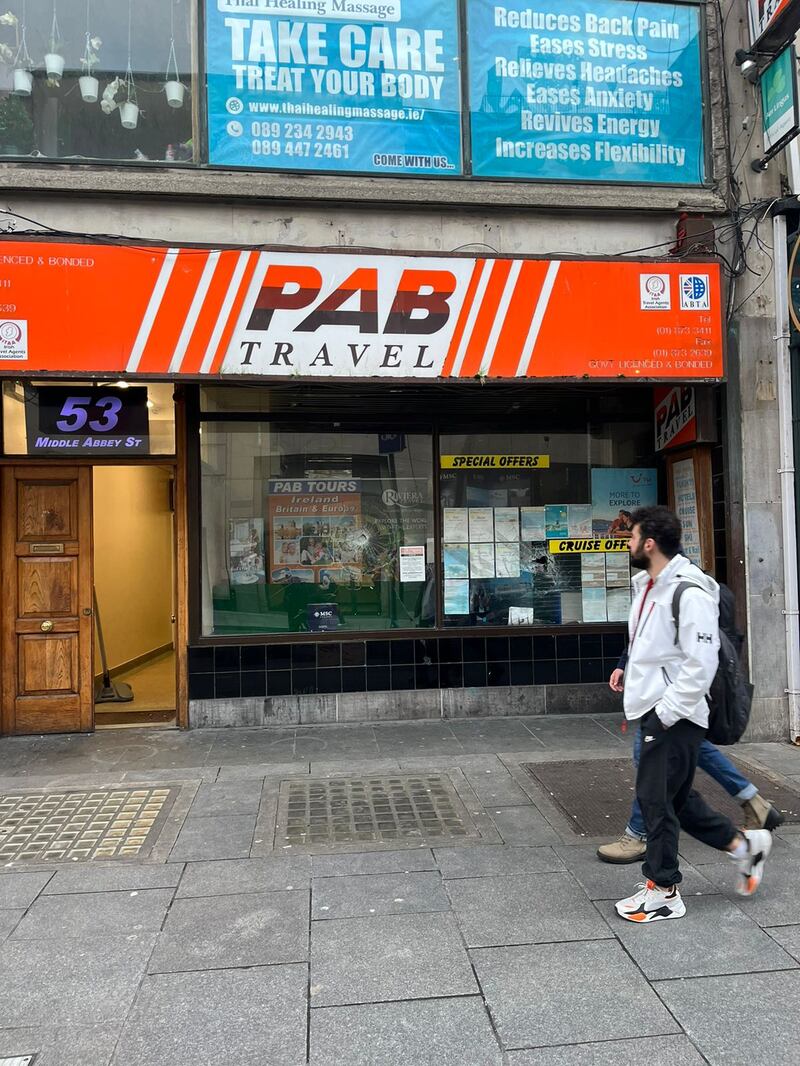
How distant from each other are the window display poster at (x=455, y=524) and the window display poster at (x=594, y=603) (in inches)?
57.1

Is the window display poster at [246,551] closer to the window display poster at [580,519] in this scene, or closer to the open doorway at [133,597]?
the open doorway at [133,597]

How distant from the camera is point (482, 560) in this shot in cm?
772

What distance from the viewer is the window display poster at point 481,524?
7.72 meters

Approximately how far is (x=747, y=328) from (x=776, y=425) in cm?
94

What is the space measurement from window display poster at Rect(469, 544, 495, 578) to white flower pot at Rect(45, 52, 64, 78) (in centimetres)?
572

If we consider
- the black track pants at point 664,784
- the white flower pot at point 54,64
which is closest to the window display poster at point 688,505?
the black track pants at point 664,784

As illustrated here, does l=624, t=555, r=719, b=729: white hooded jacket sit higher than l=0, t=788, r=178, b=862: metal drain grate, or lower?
higher

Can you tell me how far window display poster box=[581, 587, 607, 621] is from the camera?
784 centimetres

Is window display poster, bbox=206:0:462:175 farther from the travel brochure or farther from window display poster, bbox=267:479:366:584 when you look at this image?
the travel brochure

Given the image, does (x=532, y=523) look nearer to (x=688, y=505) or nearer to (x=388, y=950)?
(x=688, y=505)

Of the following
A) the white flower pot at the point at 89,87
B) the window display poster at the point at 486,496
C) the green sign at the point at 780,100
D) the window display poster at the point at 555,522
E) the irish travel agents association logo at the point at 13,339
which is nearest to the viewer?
the irish travel agents association logo at the point at 13,339

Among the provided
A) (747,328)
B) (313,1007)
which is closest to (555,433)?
(747,328)

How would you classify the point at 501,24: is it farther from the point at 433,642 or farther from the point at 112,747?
the point at 112,747

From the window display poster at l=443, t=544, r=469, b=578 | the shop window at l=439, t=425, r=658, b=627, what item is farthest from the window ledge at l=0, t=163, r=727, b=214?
the window display poster at l=443, t=544, r=469, b=578
